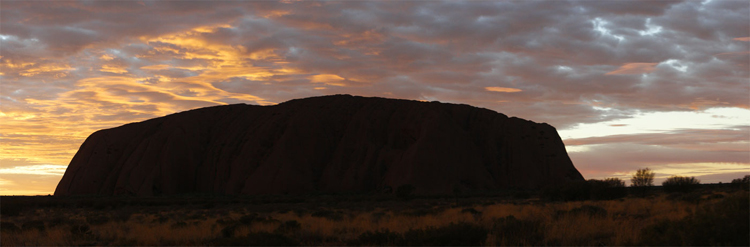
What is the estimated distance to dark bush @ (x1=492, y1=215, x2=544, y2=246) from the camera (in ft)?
40.5

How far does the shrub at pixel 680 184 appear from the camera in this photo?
144 feet

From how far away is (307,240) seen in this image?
48.9ft

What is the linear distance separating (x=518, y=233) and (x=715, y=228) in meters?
4.17

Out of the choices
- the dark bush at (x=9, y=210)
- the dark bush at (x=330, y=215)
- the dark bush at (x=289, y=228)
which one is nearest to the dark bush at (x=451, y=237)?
the dark bush at (x=289, y=228)

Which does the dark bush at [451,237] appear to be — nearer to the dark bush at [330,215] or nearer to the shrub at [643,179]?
the dark bush at [330,215]

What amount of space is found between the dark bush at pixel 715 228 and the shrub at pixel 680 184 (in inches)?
1476

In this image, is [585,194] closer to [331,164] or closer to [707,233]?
[707,233]

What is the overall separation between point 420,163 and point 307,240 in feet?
179

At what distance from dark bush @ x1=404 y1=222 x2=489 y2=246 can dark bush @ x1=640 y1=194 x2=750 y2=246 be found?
3.44m

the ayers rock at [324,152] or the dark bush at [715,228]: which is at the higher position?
the ayers rock at [324,152]

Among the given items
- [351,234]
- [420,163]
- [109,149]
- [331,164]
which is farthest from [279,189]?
[351,234]

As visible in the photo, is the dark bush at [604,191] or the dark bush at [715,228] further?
the dark bush at [604,191]

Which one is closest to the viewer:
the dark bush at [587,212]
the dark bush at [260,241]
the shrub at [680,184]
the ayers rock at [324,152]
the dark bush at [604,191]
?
the dark bush at [260,241]

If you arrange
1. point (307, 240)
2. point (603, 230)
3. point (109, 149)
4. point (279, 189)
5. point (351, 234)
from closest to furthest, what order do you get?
point (603, 230) → point (307, 240) → point (351, 234) → point (279, 189) → point (109, 149)
